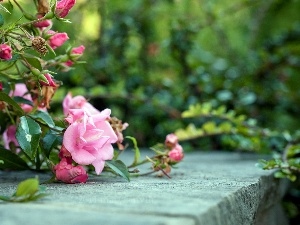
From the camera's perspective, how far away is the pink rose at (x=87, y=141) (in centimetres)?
92

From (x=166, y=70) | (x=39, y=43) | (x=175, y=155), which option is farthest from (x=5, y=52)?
(x=166, y=70)

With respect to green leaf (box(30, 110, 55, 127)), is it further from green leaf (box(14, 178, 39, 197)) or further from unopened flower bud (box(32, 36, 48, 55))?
green leaf (box(14, 178, 39, 197))

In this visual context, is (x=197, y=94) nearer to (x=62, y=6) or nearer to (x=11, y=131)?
(x=11, y=131)

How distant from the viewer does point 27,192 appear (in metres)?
0.70

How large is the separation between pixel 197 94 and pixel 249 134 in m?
0.46

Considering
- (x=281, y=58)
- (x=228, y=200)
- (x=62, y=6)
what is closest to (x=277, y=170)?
(x=228, y=200)

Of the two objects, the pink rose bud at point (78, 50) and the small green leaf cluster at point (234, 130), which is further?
the small green leaf cluster at point (234, 130)

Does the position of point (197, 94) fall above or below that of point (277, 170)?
above

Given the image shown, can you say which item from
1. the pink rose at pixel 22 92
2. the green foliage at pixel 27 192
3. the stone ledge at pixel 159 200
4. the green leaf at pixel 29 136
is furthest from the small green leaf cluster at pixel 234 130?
the green foliage at pixel 27 192

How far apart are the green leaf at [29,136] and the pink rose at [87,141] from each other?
0.05 m

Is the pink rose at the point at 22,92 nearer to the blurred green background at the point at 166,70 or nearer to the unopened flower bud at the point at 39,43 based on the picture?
the unopened flower bud at the point at 39,43

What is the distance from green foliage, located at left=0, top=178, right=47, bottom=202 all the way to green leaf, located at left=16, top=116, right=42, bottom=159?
0.51 feet

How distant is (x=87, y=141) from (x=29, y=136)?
93 mm

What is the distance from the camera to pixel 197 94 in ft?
6.34
